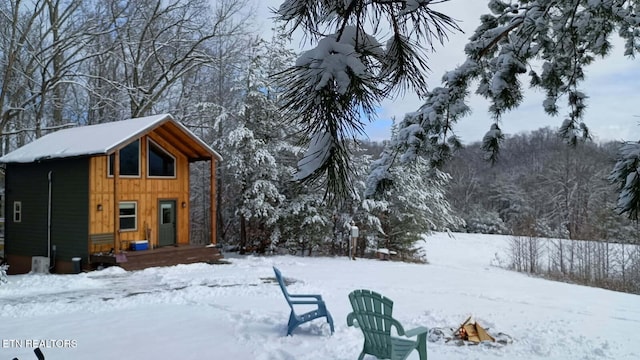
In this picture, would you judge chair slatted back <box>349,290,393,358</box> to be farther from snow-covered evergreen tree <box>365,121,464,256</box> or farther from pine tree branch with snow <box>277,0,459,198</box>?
snow-covered evergreen tree <box>365,121,464,256</box>

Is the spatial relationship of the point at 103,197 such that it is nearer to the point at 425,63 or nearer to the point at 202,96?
the point at 202,96

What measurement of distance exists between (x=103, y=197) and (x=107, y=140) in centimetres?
140

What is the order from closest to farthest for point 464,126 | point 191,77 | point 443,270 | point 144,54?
1. point 464,126
2. point 443,270
3. point 144,54
4. point 191,77

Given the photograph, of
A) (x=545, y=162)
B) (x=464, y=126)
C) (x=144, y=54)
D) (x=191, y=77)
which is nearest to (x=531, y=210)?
(x=545, y=162)

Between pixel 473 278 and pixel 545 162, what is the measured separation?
2019 cm

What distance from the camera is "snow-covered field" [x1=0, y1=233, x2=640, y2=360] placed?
442 cm

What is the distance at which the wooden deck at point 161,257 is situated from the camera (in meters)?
9.97

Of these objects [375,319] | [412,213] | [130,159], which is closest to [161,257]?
[130,159]

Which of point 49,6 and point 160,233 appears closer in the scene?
point 160,233

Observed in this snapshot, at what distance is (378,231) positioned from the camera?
13.5 metres

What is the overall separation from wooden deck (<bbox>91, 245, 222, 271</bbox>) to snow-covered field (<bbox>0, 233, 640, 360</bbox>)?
384mm

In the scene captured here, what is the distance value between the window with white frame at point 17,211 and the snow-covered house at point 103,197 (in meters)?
0.03

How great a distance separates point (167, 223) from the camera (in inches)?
476

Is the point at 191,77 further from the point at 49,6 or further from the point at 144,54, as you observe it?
the point at 49,6
